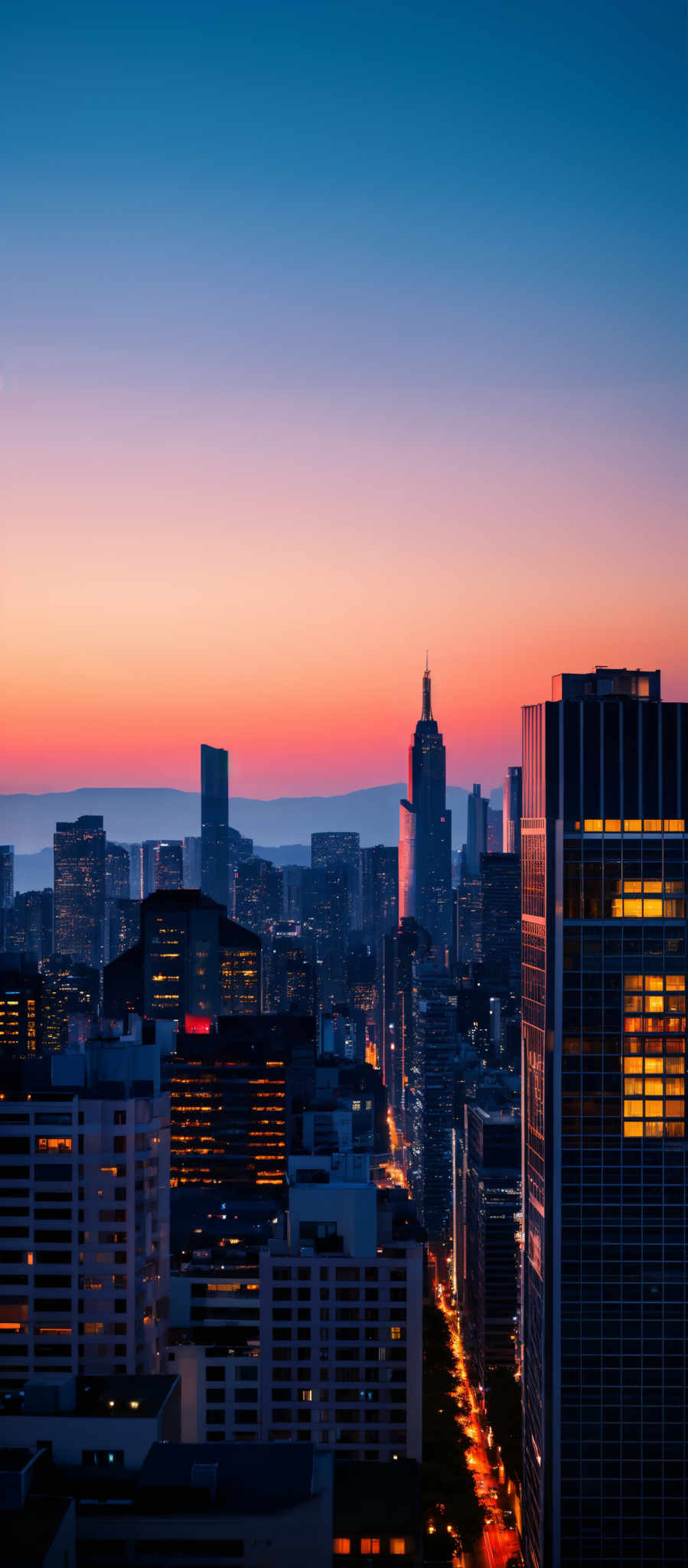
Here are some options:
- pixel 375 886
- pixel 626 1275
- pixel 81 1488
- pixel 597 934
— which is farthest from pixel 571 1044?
Result: pixel 375 886

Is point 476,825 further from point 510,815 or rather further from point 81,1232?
point 81,1232

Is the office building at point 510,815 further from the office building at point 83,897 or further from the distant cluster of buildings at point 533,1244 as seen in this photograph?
the distant cluster of buildings at point 533,1244

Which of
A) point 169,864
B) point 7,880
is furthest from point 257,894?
point 7,880

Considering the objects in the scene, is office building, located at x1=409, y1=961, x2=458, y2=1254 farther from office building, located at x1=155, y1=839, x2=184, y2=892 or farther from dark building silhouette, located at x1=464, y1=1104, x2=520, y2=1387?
office building, located at x1=155, y1=839, x2=184, y2=892

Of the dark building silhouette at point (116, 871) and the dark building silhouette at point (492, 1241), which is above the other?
the dark building silhouette at point (116, 871)

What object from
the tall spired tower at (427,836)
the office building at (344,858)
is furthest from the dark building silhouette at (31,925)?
the office building at (344,858)
